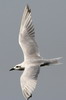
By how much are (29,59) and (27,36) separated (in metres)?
1.88

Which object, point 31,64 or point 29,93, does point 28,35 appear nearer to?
point 31,64

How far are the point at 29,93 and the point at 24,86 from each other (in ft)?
2.72

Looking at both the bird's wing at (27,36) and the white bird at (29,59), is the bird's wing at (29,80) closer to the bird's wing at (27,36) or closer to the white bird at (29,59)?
the white bird at (29,59)

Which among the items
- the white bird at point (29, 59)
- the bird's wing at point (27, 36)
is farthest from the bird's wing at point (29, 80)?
the bird's wing at point (27, 36)

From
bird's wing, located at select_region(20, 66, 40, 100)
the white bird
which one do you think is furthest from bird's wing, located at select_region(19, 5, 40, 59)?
bird's wing, located at select_region(20, 66, 40, 100)

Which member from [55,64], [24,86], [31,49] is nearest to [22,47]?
[31,49]

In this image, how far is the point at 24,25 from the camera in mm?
28859

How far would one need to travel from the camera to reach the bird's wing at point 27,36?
2777 centimetres

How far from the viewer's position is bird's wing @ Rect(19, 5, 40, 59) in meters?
27.8

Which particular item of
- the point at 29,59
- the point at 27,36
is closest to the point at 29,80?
the point at 29,59

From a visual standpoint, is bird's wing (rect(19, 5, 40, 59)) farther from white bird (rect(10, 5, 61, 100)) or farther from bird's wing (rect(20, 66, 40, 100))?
bird's wing (rect(20, 66, 40, 100))

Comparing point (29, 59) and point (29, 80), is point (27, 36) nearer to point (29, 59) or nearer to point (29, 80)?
point (29, 59)

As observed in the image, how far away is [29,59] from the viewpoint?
88.4ft

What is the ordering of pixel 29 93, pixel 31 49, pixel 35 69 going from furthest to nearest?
pixel 31 49 → pixel 35 69 → pixel 29 93
